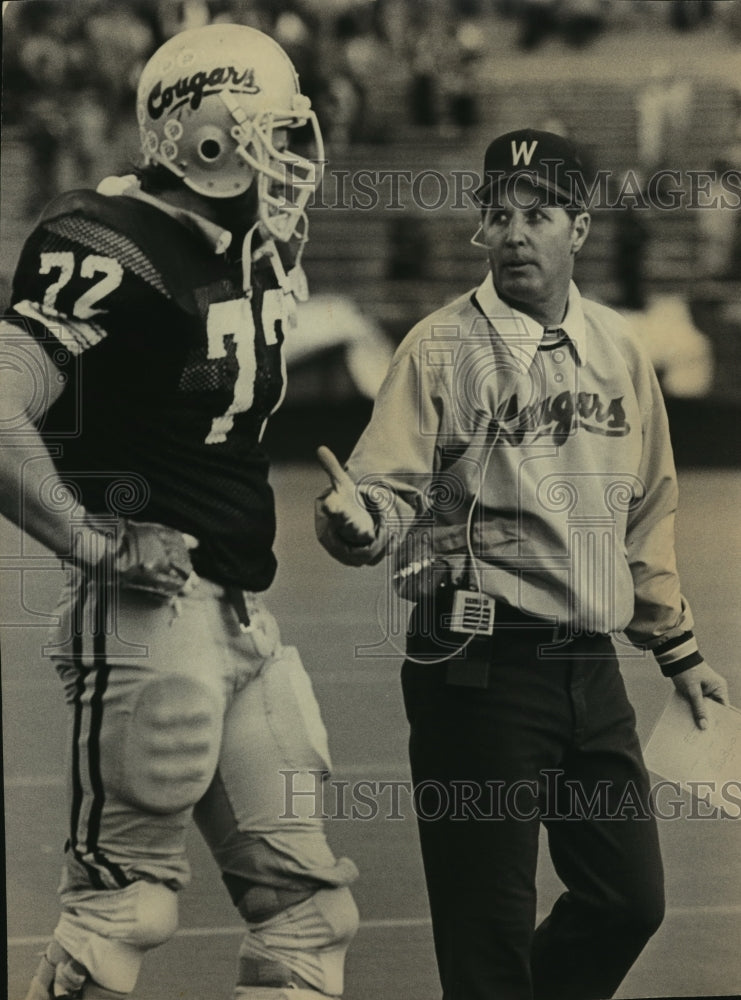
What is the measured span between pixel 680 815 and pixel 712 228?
1211 mm

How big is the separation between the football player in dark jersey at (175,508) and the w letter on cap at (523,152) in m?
0.39

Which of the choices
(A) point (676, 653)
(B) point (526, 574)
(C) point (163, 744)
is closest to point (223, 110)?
(B) point (526, 574)

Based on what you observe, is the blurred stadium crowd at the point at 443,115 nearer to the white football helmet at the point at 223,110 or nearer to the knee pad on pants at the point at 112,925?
the white football helmet at the point at 223,110

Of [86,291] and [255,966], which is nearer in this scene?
[86,291]

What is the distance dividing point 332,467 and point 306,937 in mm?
951

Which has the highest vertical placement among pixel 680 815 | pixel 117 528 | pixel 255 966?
pixel 117 528

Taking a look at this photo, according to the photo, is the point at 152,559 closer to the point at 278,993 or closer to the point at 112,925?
the point at 112,925

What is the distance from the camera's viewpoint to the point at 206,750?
10.8 feet

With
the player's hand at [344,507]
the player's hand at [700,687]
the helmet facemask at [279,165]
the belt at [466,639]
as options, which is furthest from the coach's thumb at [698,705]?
the helmet facemask at [279,165]

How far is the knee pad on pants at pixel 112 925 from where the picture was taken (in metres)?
3.29

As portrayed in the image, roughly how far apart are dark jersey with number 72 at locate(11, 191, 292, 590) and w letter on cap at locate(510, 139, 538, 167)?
0.53 meters

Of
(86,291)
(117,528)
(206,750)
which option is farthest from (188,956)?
(86,291)

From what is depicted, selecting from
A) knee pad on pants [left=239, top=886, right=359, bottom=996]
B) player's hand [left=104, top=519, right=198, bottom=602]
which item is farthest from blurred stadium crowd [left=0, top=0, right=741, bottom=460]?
knee pad on pants [left=239, top=886, right=359, bottom=996]

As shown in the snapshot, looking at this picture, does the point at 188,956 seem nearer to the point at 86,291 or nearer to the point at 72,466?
the point at 72,466
